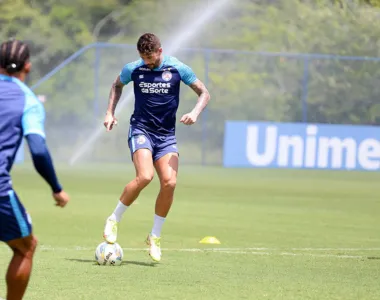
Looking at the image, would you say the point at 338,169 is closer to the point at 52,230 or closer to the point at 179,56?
the point at 179,56

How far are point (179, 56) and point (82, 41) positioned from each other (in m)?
11.9

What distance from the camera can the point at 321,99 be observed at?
35.7 meters

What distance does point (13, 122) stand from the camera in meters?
6.55

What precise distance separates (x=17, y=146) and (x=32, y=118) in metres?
0.20

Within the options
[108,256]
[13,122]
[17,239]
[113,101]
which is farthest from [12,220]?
[113,101]

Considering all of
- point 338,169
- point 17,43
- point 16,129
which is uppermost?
point 17,43

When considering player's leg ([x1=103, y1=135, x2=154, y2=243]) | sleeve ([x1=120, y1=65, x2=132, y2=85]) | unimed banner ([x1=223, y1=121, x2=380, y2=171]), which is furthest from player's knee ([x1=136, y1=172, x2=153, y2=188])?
unimed banner ([x1=223, y1=121, x2=380, y2=171])

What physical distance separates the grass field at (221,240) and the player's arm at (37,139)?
1873 mm

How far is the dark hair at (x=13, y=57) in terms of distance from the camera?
21.7 feet

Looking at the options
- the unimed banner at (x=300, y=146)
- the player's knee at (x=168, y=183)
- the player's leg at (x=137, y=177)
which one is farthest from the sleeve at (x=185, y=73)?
the unimed banner at (x=300, y=146)

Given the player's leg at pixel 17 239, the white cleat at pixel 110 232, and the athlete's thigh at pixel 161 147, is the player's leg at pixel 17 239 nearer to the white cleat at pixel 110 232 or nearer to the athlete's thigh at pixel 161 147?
the white cleat at pixel 110 232

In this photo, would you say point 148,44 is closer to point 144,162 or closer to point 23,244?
point 144,162

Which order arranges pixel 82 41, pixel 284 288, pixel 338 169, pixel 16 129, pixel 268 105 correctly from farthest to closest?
pixel 82 41 → pixel 268 105 → pixel 338 169 → pixel 284 288 → pixel 16 129

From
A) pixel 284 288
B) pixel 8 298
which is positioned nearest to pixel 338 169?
pixel 284 288
